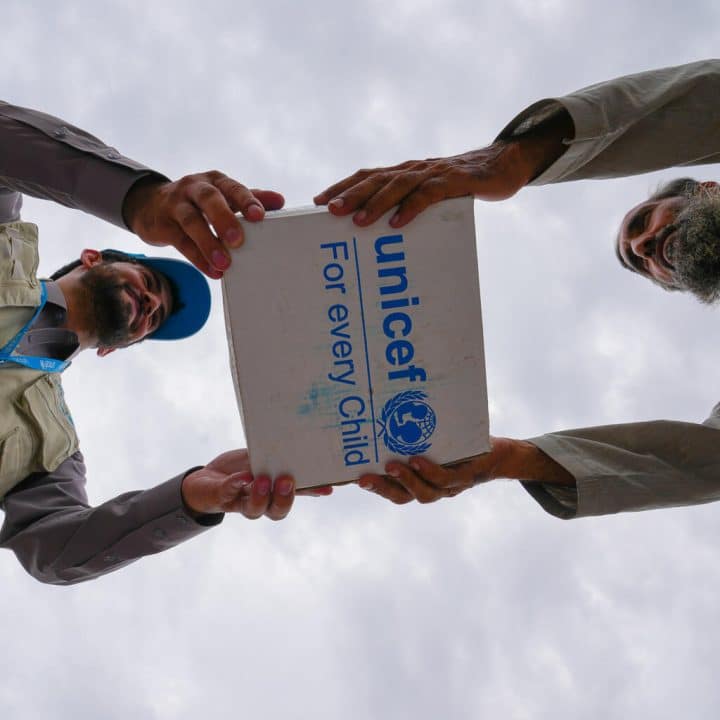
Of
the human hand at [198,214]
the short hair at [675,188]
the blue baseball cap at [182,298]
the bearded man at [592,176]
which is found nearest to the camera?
the human hand at [198,214]

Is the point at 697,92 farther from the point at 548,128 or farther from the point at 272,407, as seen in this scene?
the point at 272,407

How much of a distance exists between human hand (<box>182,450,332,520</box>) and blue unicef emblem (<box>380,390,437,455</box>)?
0.20 m

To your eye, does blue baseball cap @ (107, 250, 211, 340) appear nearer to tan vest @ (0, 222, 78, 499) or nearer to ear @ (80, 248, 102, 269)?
ear @ (80, 248, 102, 269)

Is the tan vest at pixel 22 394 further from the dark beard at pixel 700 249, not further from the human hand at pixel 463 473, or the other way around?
the dark beard at pixel 700 249

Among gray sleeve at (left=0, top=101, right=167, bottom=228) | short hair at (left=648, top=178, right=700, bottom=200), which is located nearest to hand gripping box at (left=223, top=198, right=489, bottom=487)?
gray sleeve at (left=0, top=101, right=167, bottom=228)

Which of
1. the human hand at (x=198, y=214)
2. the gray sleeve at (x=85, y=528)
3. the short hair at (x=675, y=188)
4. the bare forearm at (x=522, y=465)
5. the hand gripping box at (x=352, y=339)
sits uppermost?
the short hair at (x=675, y=188)

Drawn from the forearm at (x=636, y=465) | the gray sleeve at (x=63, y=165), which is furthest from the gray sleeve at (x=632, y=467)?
the gray sleeve at (x=63, y=165)

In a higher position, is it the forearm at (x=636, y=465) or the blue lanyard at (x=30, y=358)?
the blue lanyard at (x=30, y=358)

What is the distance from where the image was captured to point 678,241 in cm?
219

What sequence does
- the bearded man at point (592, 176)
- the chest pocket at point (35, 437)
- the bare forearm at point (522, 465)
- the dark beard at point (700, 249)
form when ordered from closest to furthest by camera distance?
the bearded man at point (592, 176), the bare forearm at point (522, 465), the dark beard at point (700, 249), the chest pocket at point (35, 437)

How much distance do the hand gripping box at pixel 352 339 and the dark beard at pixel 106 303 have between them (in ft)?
3.86

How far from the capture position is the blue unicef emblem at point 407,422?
156 centimetres

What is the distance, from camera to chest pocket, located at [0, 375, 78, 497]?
2.14 m

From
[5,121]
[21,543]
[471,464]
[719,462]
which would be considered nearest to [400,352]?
[471,464]
